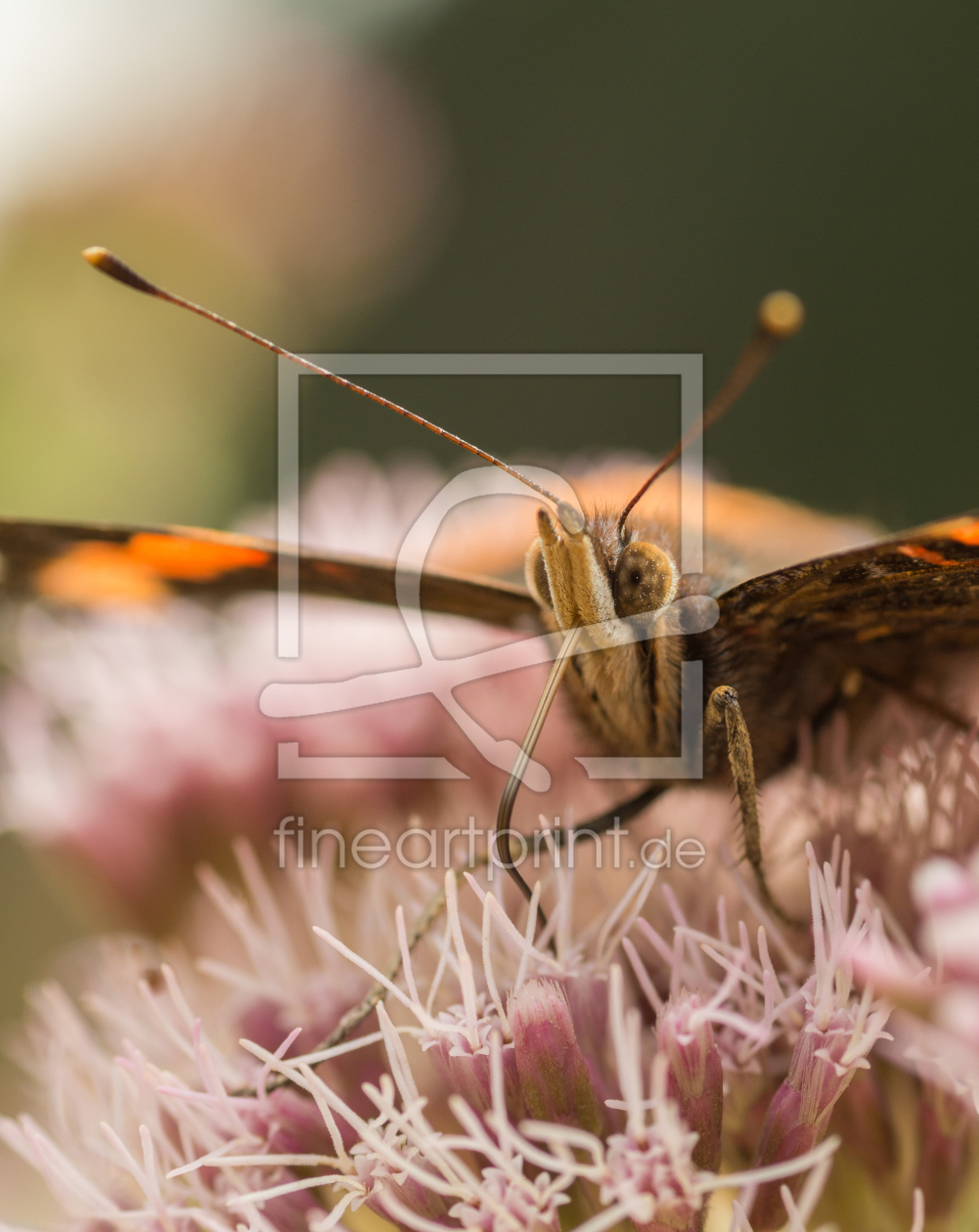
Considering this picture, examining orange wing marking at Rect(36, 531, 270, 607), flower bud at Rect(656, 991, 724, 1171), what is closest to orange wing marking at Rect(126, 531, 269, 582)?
orange wing marking at Rect(36, 531, 270, 607)

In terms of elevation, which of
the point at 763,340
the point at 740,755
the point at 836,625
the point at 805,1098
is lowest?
the point at 805,1098

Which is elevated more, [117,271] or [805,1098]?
[117,271]

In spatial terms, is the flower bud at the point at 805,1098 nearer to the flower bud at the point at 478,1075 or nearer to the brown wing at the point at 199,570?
the flower bud at the point at 478,1075

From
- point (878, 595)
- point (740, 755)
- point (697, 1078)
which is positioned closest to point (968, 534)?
point (878, 595)

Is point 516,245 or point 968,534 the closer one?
point 968,534

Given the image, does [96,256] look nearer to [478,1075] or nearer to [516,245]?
[478,1075]

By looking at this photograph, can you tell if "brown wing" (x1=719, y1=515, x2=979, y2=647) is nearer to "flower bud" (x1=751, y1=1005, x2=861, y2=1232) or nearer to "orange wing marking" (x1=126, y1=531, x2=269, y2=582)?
"flower bud" (x1=751, y1=1005, x2=861, y2=1232)
